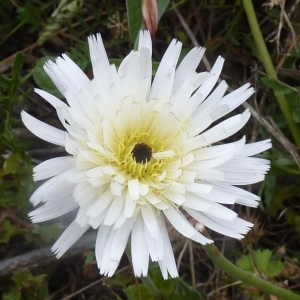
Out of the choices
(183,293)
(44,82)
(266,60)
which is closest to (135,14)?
(44,82)

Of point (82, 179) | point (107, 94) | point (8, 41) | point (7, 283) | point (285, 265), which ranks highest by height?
point (8, 41)

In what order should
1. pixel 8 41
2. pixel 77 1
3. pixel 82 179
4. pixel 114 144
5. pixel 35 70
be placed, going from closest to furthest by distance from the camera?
pixel 82 179, pixel 114 144, pixel 35 70, pixel 77 1, pixel 8 41

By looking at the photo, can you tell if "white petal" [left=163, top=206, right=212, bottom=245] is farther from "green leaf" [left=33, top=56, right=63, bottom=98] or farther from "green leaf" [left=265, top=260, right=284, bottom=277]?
Answer: "green leaf" [left=33, top=56, right=63, bottom=98]

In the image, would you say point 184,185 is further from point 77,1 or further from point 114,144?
point 77,1

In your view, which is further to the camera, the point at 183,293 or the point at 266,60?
the point at 266,60

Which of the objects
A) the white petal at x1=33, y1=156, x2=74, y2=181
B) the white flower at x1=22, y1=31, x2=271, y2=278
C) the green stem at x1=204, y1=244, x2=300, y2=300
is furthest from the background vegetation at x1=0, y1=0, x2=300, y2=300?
the white petal at x1=33, y1=156, x2=74, y2=181

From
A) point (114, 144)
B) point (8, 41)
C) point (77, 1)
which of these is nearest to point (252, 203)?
point (114, 144)

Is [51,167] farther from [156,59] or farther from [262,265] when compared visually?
[156,59]
